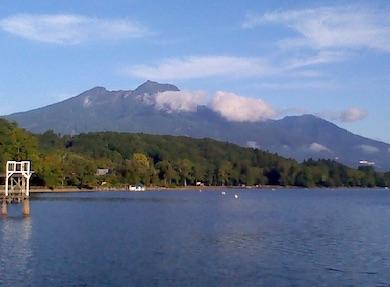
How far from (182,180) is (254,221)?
108026mm

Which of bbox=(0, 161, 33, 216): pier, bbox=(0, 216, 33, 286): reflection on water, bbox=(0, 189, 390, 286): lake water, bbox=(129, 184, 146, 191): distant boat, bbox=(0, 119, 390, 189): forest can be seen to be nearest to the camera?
bbox=(0, 216, 33, 286): reflection on water

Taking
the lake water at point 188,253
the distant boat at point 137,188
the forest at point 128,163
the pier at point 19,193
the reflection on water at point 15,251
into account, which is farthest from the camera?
the distant boat at point 137,188

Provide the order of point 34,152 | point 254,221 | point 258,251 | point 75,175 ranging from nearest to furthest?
point 258,251 → point 254,221 → point 34,152 → point 75,175

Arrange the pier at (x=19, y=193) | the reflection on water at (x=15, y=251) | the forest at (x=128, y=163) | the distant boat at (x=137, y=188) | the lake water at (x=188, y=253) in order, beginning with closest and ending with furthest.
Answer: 1. the reflection on water at (x=15, y=251)
2. the lake water at (x=188, y=253)
3. the pier at (x=19, y=193)
4. the forest at (x=128, y=163)
5. the distant boat at (x=137, y=188)

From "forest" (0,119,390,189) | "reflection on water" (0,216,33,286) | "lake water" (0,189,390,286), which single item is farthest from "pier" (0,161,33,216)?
"forest" (0,119,390,189)

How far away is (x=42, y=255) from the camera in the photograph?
30391mm

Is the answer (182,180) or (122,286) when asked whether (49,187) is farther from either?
(122,286)

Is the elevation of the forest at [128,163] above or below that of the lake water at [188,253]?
above

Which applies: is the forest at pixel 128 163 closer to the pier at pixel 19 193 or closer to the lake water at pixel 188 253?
the pier at pixel 19 193

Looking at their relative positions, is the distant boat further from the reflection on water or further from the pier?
the reflection on water

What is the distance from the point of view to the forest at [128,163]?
10338 cm

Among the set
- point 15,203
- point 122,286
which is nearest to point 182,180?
point 15,203

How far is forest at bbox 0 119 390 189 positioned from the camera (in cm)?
10338

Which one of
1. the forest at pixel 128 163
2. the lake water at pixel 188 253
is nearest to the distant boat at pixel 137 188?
the forest at pixel 128 163
